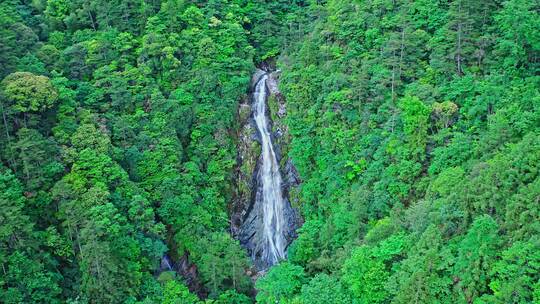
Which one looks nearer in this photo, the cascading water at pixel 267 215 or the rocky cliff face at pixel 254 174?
the cascading water at pixel 267 215

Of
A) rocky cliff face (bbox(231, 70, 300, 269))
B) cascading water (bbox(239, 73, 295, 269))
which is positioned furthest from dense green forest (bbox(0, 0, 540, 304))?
cascading water (bbox(239, 73, 295, 269))

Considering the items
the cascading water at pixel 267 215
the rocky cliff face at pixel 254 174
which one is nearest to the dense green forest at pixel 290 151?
the rocky cliff face at pixel 254 174

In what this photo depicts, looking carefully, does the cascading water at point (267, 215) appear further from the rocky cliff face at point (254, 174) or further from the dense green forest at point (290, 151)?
the dense green forest at point (290, 151)

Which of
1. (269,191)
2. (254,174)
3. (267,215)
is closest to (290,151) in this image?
(269,191)

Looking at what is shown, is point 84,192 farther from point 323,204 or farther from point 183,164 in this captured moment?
point 323,204

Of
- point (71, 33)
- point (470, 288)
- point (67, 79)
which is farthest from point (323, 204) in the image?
point (71, 33)

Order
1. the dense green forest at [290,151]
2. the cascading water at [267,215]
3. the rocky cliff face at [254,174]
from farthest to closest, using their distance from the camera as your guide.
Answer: the rocky cliff face at [254,174] → the cascading water at [267,215] → the dense green forest at [290,151]
